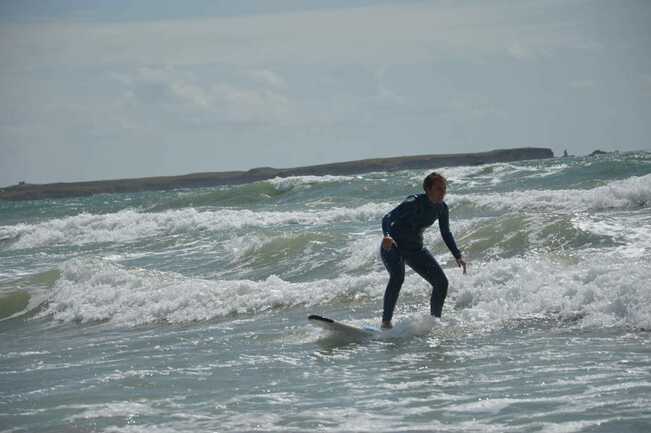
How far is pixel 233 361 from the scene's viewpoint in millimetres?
9531

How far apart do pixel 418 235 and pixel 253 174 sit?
8826cm

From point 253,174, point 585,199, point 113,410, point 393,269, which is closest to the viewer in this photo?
point 113,410

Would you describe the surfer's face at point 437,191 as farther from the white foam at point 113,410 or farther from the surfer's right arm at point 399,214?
the white foam at point 113,410

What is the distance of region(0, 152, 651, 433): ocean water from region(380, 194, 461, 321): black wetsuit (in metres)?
0.43

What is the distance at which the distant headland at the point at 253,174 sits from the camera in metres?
87.4

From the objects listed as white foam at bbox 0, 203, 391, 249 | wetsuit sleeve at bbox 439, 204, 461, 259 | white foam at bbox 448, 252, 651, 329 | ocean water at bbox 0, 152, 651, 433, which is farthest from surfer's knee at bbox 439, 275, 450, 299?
white foam at bbox 0, 203, 391, 249

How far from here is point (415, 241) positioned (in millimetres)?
9938

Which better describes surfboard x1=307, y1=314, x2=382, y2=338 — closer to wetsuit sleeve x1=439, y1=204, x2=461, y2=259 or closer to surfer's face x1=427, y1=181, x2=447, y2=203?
wetsuit sleeve x1=439, y1=204, x2=461, y2=259

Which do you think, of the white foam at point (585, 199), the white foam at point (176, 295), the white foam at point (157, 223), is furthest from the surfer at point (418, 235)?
the white foam at point (157, 223)

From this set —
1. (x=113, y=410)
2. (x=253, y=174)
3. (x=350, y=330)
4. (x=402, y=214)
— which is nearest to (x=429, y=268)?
(x=402, y=214)

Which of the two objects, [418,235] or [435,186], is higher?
[435,186]

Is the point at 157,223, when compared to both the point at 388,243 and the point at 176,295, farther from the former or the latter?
the point at 388,243

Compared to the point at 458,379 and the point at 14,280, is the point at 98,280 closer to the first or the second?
the point at 14,280

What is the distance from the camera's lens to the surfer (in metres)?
9.73
